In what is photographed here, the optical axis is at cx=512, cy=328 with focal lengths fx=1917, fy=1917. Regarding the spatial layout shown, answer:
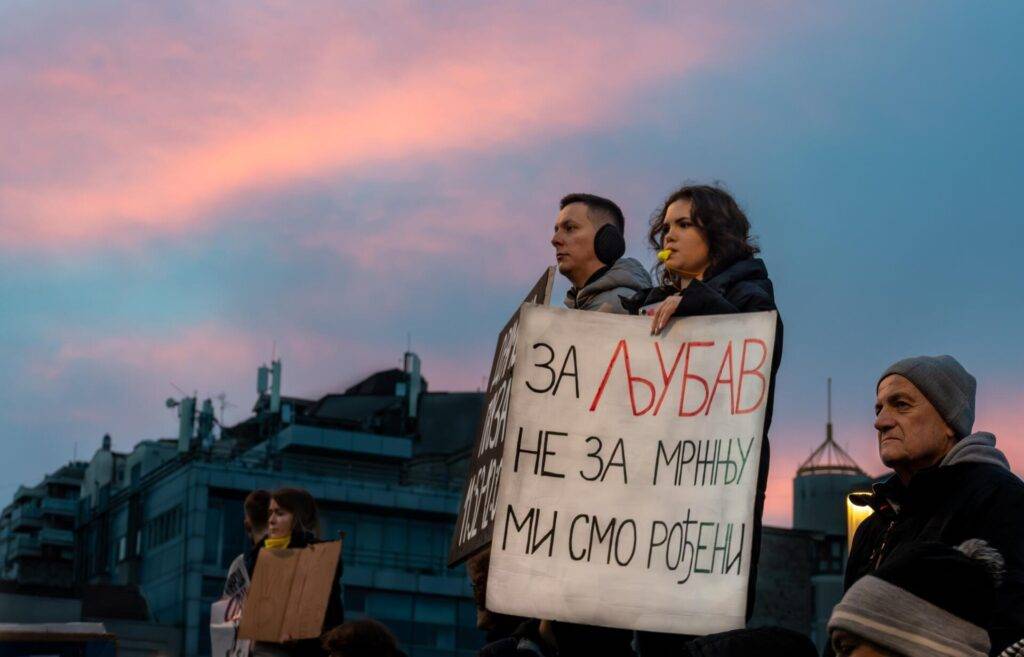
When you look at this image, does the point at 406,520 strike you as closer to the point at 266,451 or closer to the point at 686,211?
the point at 266,451

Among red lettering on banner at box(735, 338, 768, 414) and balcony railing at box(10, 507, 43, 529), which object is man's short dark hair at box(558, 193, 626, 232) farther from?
balcony railing at box(10, 507, 43, 529)

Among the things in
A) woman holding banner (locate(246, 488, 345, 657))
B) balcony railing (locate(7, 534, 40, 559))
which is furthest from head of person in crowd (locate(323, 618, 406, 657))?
balcony railing (locate(7, 534, 40, 559))

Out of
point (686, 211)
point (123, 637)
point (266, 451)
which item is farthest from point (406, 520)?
point (686, 211)

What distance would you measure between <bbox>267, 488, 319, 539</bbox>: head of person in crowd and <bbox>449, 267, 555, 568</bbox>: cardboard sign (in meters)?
3.30

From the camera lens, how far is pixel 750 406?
594 cm

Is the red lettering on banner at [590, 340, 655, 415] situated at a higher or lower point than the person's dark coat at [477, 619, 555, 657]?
higher

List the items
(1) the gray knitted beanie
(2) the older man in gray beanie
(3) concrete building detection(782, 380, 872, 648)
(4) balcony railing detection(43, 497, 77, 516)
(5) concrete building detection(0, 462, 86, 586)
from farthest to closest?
(4) balcony railing detection(43, 497, 77, 516) → (5) concrete building detection(0, 462, 86, 586) → (3) concrete building detection(782, 380, 872, 648) → (1) the gray knitted beanie → (2) the older man in gray beanie

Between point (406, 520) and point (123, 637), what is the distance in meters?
15.1

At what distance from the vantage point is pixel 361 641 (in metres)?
8.80

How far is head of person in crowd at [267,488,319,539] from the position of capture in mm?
10317

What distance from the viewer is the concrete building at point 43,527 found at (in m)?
119

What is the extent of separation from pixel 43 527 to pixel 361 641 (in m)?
122

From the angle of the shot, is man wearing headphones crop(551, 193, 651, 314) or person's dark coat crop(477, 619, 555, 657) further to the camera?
man wearing headphones crop(551, 193, 651, 314)

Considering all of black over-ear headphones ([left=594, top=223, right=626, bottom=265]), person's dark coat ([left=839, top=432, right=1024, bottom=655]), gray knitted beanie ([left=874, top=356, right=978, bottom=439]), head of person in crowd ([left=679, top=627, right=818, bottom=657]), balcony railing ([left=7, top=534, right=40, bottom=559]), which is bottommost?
head of person in crowd ([left=679, top=627, right=818, bottom=657])
